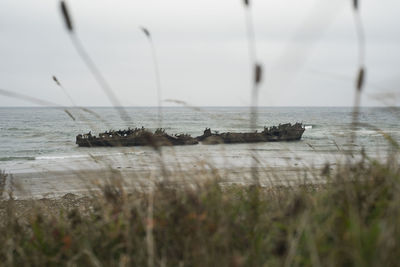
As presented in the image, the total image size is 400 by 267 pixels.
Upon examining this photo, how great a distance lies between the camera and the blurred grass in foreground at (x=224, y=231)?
142 centimetres

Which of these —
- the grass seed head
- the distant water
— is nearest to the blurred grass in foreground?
the distant water

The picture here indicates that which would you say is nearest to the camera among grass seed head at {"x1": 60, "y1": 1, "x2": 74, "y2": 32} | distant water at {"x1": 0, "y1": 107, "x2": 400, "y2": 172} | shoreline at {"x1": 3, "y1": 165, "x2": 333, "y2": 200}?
grass seed head at {"x1": 60, "y1": 1, "x2": 74, "y2": 32}

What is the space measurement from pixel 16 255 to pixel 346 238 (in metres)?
1.70

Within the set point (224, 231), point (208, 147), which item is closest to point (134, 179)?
point (224, 231)

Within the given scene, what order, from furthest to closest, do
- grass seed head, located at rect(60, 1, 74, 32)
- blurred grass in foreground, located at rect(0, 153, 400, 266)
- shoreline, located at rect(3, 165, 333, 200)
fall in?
shoreline, located at rect(3, 165, 333, 200) → grass seed head, located at rect(60, 1, 74, 32) → blurred grass in foreground, located at rect(0, 153, 400, 266)

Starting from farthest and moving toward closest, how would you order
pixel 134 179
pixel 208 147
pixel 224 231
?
pixel 208 147 → pixel 134 179 → pixel 224 231

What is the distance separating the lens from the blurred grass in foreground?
1416 mm

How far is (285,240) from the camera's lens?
4.82ft

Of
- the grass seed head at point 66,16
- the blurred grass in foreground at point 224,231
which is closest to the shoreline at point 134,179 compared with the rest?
the blurred grass in foreground at point 224,231

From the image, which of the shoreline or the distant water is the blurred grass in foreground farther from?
the distant water

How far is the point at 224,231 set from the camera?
4.97ft

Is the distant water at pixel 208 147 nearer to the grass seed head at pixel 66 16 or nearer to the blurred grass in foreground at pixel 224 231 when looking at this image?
the blurred grass in foreground at pixel 224 231

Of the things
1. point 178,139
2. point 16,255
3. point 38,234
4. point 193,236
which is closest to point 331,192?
point 193,236

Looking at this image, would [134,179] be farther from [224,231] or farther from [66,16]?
[66,16]
